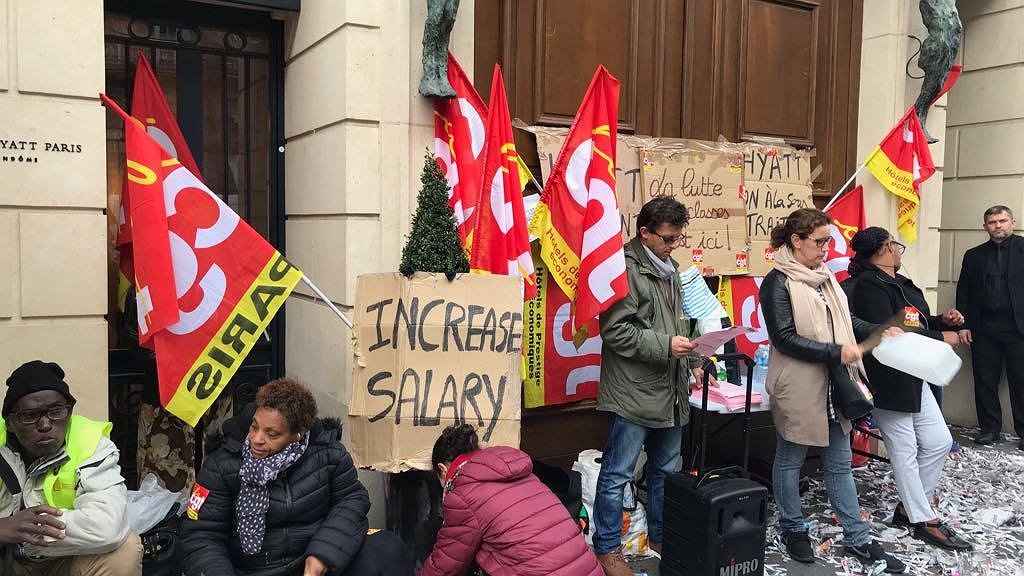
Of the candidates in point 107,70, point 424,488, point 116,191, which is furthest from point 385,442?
point 107,70

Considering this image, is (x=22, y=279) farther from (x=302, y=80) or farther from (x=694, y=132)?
(x=694, y=132)

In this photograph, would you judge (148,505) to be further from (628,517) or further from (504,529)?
(628,517)

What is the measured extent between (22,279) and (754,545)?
13.6 ft

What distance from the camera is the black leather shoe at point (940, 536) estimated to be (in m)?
5.04

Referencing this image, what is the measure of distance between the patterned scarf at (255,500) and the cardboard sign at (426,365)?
27.4 inches

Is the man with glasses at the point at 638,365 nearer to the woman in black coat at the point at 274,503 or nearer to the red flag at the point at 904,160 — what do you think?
the woman in black coat at the point at 274,503

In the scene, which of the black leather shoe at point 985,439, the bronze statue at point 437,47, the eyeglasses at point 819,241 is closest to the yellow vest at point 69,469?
the bronze statue at point 437,47

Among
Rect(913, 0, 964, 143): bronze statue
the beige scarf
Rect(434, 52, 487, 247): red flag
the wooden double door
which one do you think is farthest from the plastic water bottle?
Rect(913, 0, 964, 143): bronze statue

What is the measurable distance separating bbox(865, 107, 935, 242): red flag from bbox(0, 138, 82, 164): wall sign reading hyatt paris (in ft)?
19.2

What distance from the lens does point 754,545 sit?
4.36 meters

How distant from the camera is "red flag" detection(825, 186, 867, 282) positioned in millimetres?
6812

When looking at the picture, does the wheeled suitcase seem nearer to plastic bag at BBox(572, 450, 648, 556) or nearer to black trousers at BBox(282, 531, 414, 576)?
plastic bag at BBox(572, 450, 648, 556)

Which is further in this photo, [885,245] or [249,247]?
[885,245]

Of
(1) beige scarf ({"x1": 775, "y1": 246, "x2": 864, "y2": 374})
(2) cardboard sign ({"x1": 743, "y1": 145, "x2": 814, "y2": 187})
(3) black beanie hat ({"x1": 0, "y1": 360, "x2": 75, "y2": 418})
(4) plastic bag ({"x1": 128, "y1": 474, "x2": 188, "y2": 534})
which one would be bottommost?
(4) plastic bag ({"x1": 128, "y1": 474, "x2": 188, "y2": 534})
